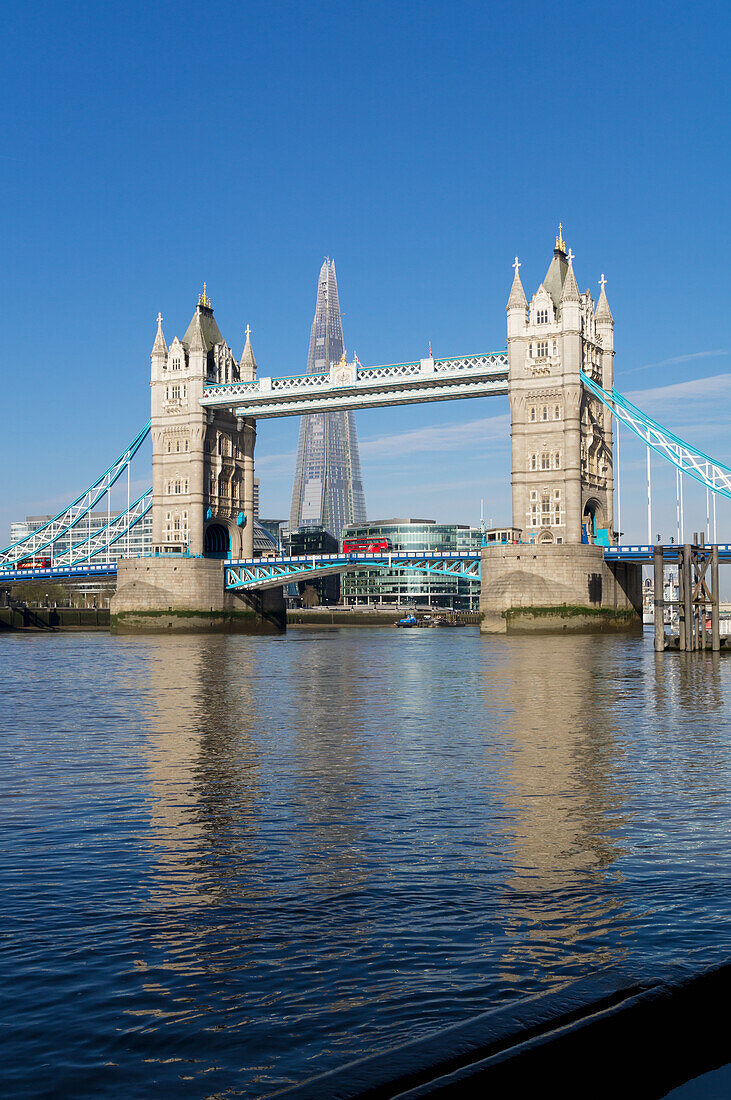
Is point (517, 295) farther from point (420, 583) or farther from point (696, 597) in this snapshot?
point (420, 583)

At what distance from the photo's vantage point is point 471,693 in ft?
112

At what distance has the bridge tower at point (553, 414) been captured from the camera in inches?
3494

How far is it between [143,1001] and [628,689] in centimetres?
2855

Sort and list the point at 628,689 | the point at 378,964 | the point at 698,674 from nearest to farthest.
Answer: the point at 378,964
the point at 628,689
the point at 698,674

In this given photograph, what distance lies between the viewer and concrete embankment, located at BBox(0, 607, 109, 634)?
130500 millimetres

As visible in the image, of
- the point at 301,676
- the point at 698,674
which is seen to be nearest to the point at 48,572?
the point at 301,676

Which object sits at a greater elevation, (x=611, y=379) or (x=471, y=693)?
(x=611, y=379)

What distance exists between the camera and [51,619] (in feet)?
434

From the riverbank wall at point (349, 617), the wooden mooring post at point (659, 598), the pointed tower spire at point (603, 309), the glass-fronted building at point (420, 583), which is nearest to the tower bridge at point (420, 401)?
the pointed tower spire at point (603, 309)

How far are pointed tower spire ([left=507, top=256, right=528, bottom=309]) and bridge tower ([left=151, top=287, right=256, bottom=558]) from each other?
33.2 metres

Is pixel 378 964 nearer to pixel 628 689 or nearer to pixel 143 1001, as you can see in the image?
pixel 143 1001

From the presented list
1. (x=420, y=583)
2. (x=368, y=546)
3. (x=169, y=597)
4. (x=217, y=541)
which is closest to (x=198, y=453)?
(x=217, y=541)

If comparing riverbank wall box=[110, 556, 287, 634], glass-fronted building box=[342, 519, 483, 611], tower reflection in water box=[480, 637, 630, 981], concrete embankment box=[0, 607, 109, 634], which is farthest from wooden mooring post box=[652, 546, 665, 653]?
glass-fronted building box=[342, 519, 483, 611]

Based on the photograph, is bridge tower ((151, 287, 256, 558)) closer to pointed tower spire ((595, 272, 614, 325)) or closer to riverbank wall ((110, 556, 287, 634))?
riverbank wall ((110, 556, 287, 634))
